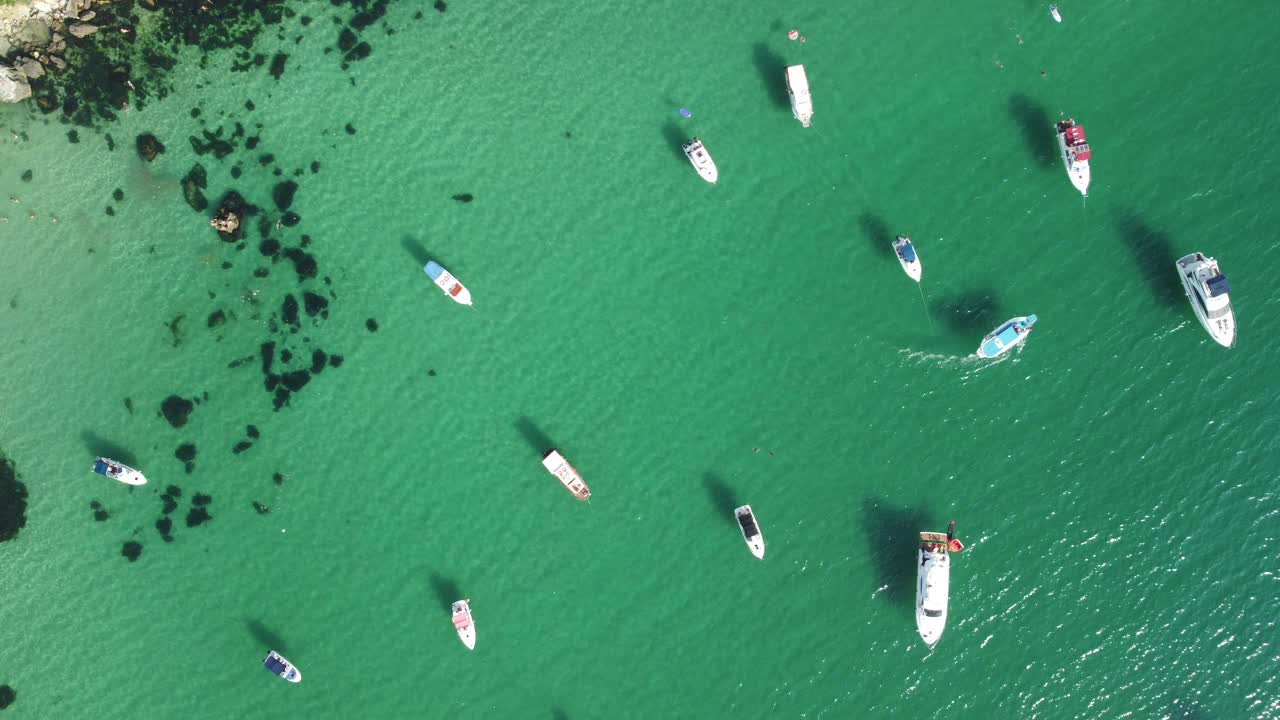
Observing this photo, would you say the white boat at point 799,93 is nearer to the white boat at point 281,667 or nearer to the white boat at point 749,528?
the white boat at point 749,528

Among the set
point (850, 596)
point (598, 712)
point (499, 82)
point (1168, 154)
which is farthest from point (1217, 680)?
point (499, 82)

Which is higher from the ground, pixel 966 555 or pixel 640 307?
pixel 640 307

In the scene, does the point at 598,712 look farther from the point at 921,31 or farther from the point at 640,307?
the point at 921,31

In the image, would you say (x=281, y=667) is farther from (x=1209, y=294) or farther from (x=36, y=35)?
(x=1209, y=294)

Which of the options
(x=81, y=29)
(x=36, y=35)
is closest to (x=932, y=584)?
(x=81, y=29)

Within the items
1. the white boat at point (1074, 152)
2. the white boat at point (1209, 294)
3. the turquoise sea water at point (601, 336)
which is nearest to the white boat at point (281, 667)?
the turquoise sea water at point (601, 336)

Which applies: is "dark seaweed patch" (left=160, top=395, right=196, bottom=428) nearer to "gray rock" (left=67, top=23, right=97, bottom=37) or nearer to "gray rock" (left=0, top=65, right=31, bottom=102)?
"gray rock" (left=0, top=65, right=31, bottom=102)
